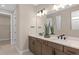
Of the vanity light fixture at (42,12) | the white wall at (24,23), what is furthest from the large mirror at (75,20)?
the white wall at (24,23)

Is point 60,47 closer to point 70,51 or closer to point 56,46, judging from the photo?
point 56,46

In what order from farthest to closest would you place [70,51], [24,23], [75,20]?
[24,23], [75,20], [70,51]

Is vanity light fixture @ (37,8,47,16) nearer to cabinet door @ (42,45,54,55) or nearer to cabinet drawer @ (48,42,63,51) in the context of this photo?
cabinet door @ (42,45,54,55)

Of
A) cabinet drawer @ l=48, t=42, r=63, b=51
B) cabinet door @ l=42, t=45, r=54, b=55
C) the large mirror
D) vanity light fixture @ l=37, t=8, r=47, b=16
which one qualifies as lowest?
cabinet door @ l=42, t=45, r=54, b=55

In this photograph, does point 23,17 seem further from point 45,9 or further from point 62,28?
point 62,28

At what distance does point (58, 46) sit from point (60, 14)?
3.92 ft

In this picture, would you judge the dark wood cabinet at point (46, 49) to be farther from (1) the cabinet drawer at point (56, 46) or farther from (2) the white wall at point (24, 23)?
(2) the white wall at point (24, 23)

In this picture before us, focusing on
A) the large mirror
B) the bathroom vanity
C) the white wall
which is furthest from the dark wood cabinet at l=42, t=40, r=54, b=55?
the white wall

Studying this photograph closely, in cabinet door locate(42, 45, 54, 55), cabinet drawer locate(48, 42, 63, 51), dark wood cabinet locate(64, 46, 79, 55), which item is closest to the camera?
dark wood cabinet locate(64, 46, 79, 55)

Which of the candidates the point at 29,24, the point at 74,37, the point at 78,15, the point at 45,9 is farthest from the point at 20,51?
the point at 78,15

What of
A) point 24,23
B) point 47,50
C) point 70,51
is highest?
point 24,23

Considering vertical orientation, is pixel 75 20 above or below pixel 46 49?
above

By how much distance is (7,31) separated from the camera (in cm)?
761

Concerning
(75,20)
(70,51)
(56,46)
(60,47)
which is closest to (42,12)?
(75,20)
